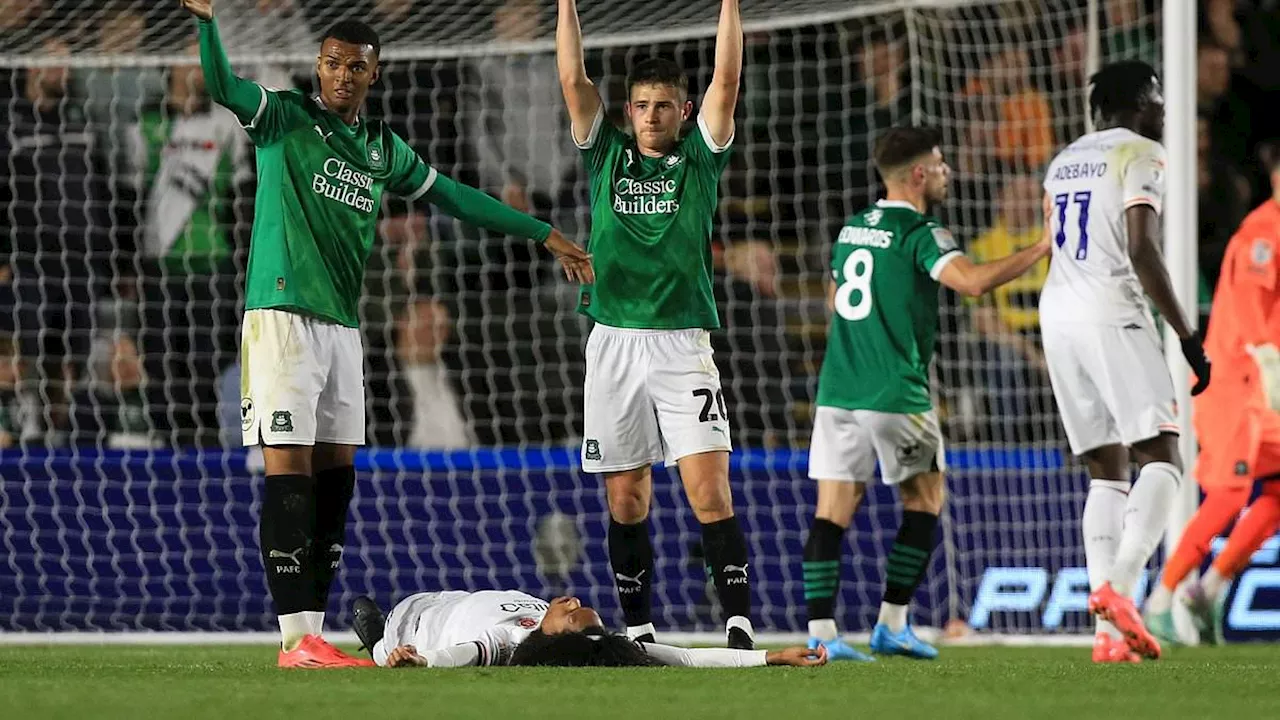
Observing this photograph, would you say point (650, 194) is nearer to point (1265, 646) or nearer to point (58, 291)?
point (1265, 646)

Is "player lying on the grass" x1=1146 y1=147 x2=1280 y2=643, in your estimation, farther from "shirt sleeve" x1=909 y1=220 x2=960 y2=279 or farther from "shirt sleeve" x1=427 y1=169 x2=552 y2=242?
"shirt sleeve" x1=427 y1=169 x2=552 y2=242

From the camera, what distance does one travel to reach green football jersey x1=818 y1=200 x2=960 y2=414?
6.80 metres

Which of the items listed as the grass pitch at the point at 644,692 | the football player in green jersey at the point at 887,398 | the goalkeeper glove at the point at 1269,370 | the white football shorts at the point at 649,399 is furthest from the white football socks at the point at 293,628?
the goalkeeper glove at the point at 1269,370

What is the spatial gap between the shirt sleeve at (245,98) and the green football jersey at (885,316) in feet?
7.37


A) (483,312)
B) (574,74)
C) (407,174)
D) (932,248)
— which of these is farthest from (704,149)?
(483,312)

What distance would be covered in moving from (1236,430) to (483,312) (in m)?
4.11

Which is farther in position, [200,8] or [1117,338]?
[1117,338]

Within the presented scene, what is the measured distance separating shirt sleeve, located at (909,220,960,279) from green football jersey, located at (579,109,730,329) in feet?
3.60

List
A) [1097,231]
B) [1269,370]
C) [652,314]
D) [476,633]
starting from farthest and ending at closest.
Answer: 1. [1269,370]
2. [1097,231]
3. [652,314]
4. [476,633]

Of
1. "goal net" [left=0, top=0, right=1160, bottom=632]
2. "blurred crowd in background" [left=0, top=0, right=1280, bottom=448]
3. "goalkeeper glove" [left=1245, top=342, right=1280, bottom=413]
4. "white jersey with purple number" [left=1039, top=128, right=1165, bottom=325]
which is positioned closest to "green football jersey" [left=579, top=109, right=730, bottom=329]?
"white jersey with purple number" [left=1039, top=128, right=1165, bottom=325]

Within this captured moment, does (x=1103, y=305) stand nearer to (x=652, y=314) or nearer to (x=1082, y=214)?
(x=1082, y=214)

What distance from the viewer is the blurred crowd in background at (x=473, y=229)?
9.74 meters

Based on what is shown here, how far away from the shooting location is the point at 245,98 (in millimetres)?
5457

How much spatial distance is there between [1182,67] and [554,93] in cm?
387
